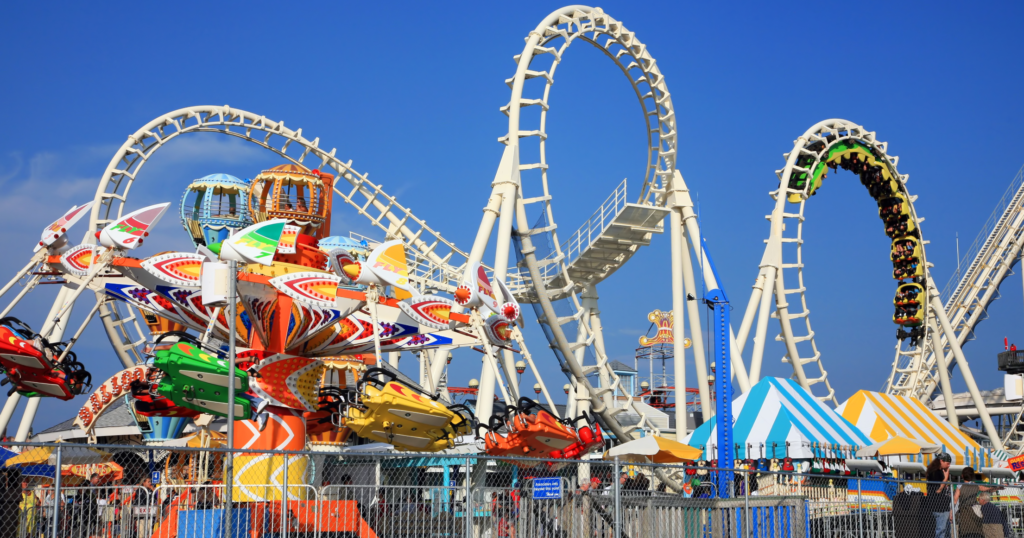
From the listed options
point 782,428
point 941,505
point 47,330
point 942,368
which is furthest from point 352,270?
point 942,368

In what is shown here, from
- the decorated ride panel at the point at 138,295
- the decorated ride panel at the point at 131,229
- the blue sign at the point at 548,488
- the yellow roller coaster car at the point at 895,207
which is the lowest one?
the blue sign at the point at 548,488

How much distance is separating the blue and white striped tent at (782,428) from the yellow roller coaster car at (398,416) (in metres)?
4.92

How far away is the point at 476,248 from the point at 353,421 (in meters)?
5.70

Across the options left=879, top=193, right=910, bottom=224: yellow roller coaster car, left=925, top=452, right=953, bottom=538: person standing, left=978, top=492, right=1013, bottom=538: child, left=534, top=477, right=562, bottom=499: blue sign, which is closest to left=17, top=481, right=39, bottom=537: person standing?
left=534, top=477, right=562, bottom=499: blue sign

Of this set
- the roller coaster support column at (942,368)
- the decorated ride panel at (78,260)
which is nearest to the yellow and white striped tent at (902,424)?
the roller coaster support column at (942,368)

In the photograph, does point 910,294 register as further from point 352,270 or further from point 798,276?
point 352,270

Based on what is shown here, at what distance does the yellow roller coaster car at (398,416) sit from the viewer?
1109 centimetres

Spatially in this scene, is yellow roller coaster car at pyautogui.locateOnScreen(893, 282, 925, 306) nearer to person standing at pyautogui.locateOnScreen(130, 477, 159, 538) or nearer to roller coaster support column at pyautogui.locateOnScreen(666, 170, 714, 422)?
roller coaster support column at pyautogui.locateOnScreen(666, 170, 714, 422)

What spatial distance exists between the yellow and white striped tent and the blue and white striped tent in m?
1.54

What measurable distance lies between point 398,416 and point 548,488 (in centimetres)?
396

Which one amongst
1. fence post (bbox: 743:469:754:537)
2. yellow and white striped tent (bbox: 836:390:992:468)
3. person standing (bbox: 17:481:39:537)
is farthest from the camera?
yellow and white striped tent (bbox: 836:390:992:468)

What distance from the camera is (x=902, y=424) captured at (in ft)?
59.2

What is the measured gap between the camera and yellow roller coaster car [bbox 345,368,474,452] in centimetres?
1109

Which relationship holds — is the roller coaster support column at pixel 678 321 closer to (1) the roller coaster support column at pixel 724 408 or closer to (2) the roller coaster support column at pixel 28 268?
(1) the roller coaster support column at pixel 724 408
